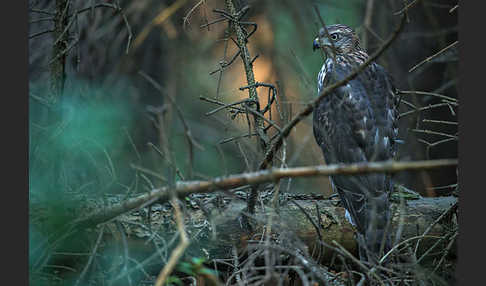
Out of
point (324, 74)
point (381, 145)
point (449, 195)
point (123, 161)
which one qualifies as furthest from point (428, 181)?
point (123, 161)

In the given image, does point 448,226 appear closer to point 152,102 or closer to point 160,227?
point 160,227

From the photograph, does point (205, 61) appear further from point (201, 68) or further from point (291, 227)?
point (291, 227)

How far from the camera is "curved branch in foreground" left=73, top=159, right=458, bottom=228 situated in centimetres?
158

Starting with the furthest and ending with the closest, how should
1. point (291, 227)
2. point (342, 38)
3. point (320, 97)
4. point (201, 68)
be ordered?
1. point (201, 68)
2. point (342, 38)
3. point (291, 227)
4. point (320, 97)

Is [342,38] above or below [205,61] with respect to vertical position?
below

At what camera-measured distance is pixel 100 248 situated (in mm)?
2453

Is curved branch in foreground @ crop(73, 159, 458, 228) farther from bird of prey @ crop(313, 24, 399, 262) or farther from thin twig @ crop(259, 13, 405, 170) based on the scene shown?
bird of prey @ crop(313, 24, 399, 262)

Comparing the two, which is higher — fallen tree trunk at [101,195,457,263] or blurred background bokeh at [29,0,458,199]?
blurred background bokeh at [29,0,458,199]

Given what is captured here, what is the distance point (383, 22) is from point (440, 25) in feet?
2.12

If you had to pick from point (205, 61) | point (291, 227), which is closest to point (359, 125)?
point (291, 227)

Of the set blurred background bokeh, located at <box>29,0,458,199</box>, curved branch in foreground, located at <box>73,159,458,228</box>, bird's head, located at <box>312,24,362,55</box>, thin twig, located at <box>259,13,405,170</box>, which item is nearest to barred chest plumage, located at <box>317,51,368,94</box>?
bird's head, located at <box>312,24,362,55</box>

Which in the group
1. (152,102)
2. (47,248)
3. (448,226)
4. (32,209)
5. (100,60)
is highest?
(100,60)

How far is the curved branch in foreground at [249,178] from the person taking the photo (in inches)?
62.1

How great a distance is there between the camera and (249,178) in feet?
6.15
